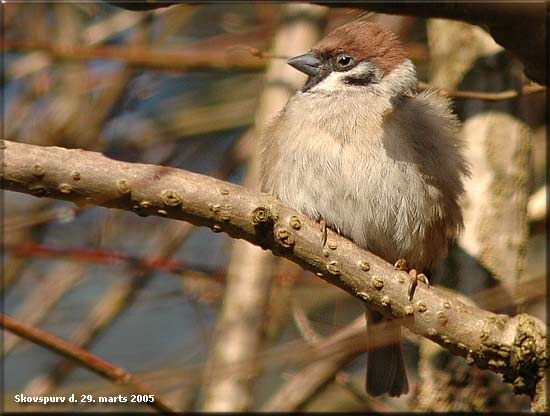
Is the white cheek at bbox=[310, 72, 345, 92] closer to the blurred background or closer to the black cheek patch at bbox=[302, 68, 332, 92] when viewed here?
the black cheek patch at bbox=[302, 68, 332, 92]

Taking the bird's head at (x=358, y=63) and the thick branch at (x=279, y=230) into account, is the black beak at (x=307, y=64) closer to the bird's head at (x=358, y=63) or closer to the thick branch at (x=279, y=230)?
the bird's head at (x=358, y=63)

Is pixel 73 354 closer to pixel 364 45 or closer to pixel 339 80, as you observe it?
pixel 339 80

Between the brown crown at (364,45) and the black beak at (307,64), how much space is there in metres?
0.05

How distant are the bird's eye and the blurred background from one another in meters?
0.25

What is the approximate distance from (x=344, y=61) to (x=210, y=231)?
4.47 feet

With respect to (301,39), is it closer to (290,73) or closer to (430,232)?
(290,73)

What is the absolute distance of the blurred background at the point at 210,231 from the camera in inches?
146

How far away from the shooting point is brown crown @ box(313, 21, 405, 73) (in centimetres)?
371

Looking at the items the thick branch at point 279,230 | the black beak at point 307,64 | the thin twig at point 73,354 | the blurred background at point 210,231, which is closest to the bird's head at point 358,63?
the black beak at point 307,64

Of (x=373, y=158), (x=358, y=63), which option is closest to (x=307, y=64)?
(x=358, y=63)

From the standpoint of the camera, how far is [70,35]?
4605 mm

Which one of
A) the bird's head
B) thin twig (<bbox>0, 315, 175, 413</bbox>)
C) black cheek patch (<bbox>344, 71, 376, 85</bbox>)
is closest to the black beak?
the bird's head

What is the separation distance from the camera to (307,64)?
367 cm

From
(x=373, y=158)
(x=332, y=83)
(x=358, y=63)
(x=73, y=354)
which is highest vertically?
(x=358, y=63)
